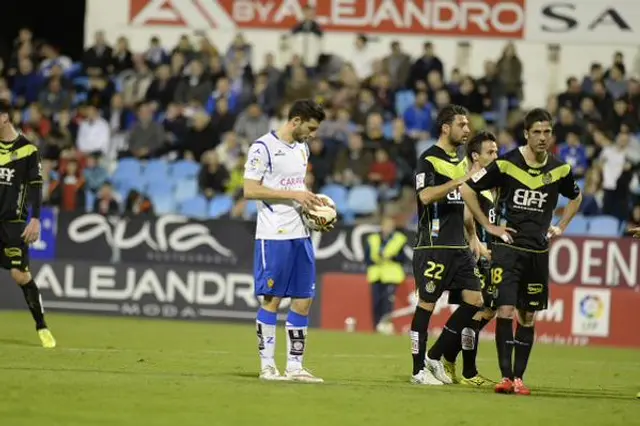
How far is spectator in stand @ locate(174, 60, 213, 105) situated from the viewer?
27.2 m

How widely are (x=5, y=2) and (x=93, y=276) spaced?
419 inches

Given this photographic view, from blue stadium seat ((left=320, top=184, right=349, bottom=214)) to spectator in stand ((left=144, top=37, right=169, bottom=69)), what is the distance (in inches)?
246

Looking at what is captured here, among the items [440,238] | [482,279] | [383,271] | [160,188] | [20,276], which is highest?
[160,188]

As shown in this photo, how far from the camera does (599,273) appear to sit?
70.8ft

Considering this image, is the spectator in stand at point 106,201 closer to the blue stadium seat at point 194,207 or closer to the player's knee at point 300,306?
the blue stadium seat at point 194,207

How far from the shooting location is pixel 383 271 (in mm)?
21344

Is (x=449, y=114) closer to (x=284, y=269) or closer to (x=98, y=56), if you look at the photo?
(x=284, y=269)

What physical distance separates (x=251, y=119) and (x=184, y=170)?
1.88 meters

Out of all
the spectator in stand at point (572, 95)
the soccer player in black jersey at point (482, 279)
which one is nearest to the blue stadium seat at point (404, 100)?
the spectator in stand at point (572, 95)

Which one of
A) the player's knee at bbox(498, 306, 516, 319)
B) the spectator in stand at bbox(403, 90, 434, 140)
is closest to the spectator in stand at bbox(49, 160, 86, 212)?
the spectator in stand at bbox(403, 90, 434, 140)

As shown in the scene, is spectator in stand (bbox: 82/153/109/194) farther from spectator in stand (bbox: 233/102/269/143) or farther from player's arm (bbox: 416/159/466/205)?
player's arm (bbox: 416/159/466/205)

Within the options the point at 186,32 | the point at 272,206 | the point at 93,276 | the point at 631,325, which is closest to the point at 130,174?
the point at 93,276

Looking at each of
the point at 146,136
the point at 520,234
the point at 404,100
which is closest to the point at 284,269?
the point at 520,234

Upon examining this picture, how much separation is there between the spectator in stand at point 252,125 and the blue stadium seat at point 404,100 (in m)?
2.76
